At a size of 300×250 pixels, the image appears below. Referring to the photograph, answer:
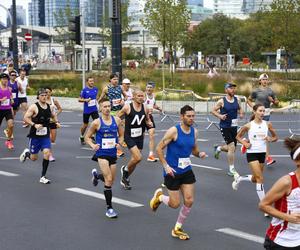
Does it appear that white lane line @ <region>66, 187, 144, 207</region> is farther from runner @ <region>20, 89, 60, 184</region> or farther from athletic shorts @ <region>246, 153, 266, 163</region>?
athletic shorts @ <region>246, 153, 266, 163</region>

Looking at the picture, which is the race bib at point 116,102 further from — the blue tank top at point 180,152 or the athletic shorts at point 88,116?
the blue tank top at point 180,152

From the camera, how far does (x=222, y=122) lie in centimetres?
1184

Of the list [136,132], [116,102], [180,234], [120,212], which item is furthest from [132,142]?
[116,102]

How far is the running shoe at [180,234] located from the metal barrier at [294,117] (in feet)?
38.8

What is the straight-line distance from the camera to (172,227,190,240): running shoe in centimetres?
735

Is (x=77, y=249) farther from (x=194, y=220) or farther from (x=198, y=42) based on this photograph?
(x=198, y=42)

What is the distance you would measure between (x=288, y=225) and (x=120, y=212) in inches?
170

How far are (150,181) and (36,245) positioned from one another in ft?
13.6

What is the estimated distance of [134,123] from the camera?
10719mm

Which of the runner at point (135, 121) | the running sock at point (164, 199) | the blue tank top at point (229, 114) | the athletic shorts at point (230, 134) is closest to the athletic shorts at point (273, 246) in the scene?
the running sock at point (164, 199)

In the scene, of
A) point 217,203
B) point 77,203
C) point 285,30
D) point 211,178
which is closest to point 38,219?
point 77,203

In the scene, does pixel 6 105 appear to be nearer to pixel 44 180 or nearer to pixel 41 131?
pixel 41 131

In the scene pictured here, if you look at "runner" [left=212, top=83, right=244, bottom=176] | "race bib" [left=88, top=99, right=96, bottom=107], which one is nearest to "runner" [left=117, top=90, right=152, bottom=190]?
"runner" [left=212, top=83, right=244, bottom=176]

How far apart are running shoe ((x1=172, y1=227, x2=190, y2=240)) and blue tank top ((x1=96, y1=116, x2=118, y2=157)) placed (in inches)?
69.9
